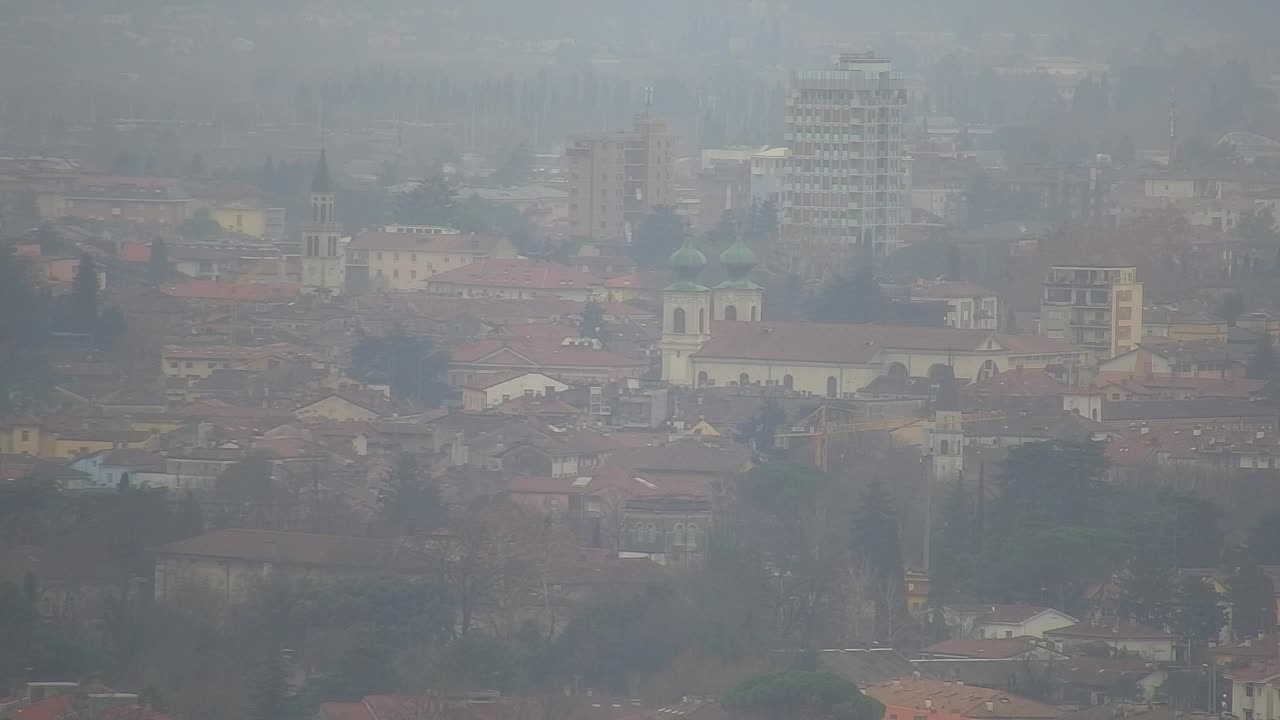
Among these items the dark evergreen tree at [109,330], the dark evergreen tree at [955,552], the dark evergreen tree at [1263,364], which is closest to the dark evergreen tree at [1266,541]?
the dark evergreen tree at [955,552]

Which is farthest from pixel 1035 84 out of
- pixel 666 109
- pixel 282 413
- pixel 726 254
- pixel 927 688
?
pixel 927 688

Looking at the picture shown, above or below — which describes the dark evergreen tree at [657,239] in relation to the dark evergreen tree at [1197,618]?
above

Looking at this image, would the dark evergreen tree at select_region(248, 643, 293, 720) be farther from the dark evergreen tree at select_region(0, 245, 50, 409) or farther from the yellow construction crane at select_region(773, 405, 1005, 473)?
the dark evergreen tree at select_region(0, 245, 50, 409)

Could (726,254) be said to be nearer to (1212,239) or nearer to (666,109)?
(1212,239)

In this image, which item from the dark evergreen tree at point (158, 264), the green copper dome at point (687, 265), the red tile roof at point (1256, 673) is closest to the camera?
the red tile roof at point (1256, 673)

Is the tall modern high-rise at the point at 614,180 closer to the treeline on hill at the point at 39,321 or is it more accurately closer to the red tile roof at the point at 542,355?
the red tile roof at the point at 542,355

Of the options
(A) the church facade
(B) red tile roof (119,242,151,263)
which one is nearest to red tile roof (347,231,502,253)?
(B) red tile roof (119,242,151,263)

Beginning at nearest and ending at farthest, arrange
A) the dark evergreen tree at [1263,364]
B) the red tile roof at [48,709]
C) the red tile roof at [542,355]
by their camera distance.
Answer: the red tile roof at [48,709] < the dark evergreen tree at [1263,364] < the red tile roof at [542,355]
